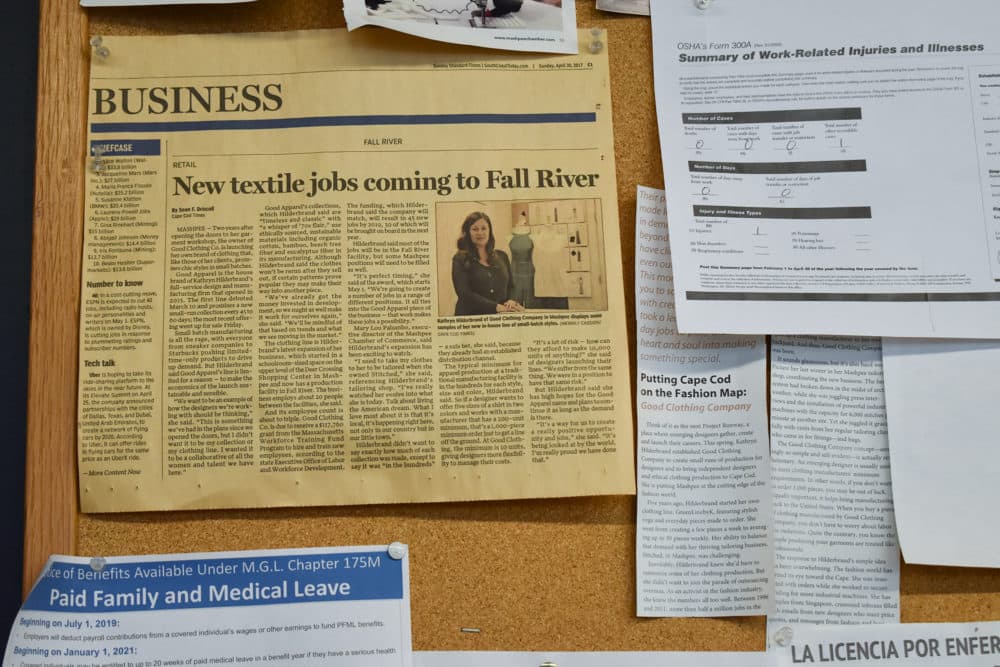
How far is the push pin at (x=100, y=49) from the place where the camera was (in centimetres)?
55

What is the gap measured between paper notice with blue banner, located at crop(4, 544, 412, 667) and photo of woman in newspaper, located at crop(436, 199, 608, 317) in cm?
21

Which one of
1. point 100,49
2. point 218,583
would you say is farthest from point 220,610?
point 100,49

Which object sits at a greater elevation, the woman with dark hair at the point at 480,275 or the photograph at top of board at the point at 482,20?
the photograph at top of board at the point at 482,20

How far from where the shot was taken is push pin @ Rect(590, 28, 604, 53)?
1.87ft

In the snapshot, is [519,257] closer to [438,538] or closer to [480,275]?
[480,275]

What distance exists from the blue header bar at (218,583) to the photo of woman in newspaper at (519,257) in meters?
0.21

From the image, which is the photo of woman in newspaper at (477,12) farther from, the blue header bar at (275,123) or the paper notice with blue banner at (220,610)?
the paper notice with blue banner at (220,610)

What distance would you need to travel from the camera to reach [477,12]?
56 centimetres

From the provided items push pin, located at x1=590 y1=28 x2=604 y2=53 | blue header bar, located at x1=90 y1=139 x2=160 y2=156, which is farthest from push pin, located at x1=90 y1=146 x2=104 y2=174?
push pin, located at x1=590 y1=28 x2=604 y2=53

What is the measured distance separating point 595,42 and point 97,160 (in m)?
0.41

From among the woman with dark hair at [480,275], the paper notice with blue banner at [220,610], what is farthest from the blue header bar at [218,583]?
the woman with dark hair at [480,275]

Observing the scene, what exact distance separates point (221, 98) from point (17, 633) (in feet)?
1.42

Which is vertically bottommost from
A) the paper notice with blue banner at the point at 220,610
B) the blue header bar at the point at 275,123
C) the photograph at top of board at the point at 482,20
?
the paper notice with blue banner at the point at 220,610

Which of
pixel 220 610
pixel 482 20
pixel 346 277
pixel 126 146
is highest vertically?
pixel 482 20
